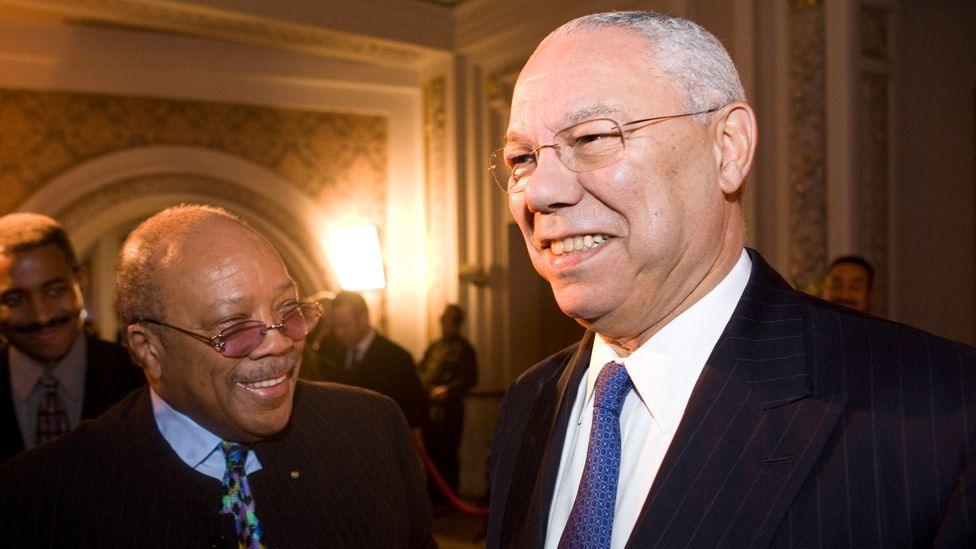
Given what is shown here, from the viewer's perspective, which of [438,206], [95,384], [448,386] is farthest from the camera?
[438,206]

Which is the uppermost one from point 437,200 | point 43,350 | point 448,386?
point 437,200

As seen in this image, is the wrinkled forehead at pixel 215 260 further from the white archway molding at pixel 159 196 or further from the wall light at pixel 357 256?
the white archway molding at pixel 159 196

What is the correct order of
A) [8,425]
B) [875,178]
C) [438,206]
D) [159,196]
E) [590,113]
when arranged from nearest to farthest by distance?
[590,113] < [8,425] < [875,178] < [159,196] < [438,206]

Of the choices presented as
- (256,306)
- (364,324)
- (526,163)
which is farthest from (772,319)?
(364,324)

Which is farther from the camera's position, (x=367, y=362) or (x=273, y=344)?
(x=367, y=362)

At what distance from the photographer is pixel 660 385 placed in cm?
117

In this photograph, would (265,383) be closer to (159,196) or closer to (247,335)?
(247,335)

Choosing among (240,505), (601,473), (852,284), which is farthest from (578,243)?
(852,284)

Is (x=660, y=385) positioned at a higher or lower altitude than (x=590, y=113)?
lower

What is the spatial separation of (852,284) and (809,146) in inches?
48.3

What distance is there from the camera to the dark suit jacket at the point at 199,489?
1.59 metres

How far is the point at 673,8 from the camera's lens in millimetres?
5211

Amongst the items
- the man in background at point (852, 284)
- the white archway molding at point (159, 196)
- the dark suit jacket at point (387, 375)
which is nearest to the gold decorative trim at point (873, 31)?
the man in background at point (852, 284)

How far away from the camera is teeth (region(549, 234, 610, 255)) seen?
3.77ft
